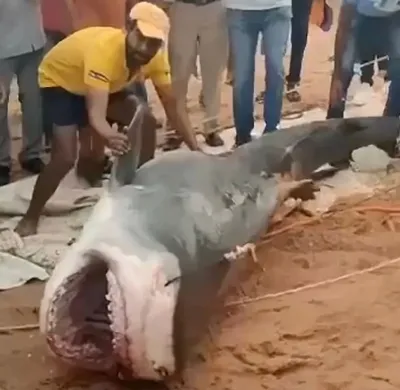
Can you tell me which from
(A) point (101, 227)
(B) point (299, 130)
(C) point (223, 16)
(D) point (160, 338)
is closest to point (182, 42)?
(C) point (223, 16)

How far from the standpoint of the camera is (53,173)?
2844 millimetres

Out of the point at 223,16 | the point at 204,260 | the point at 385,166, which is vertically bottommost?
the point at 385,166

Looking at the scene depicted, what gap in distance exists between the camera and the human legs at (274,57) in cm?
299

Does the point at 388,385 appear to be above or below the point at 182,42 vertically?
below

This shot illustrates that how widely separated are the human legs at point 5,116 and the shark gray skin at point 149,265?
2.80ft

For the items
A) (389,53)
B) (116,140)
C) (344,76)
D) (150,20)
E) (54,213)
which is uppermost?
(150,20)

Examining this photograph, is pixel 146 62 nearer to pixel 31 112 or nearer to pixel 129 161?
pixel 129 161

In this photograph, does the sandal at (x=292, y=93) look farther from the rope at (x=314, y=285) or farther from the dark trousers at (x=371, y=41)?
the rope at (x=314, y=285)

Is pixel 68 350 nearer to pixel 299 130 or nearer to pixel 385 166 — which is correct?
pixel 299 130

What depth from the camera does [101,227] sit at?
78.9 inches

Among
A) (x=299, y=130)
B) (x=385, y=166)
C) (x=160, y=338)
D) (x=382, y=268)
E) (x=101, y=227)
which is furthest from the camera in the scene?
(x=385, y=166)

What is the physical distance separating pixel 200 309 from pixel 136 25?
0.93 m

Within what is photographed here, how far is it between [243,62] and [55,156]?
0.69m

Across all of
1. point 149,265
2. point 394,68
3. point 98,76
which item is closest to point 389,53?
point 394,68
